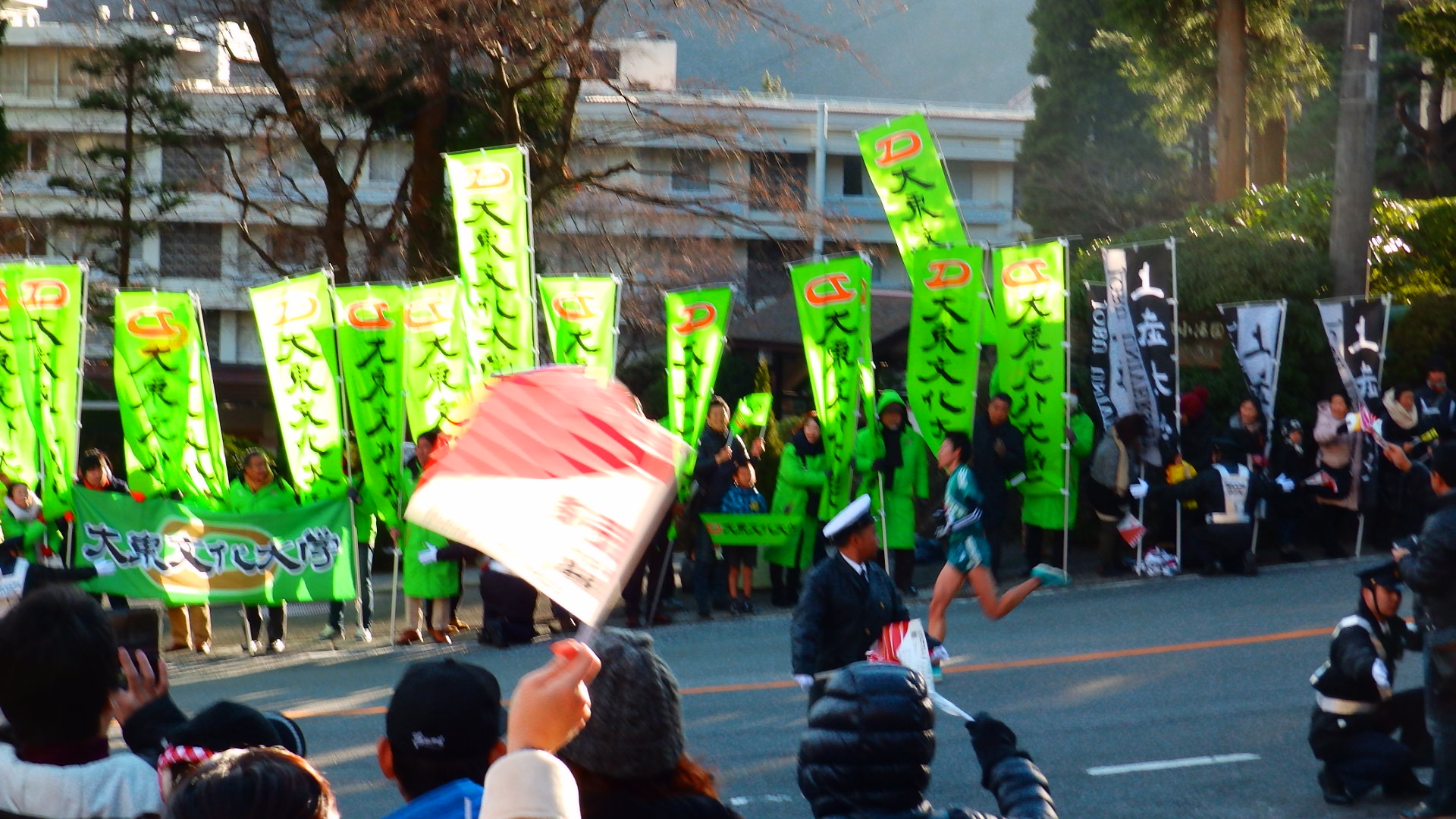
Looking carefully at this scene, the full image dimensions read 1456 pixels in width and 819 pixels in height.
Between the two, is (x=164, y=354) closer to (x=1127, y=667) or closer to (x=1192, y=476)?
(x=1127, y=667)

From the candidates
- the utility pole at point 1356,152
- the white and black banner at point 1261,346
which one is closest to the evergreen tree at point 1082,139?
the utility pole at point 1356,152

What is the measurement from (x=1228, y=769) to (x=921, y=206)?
7.57m

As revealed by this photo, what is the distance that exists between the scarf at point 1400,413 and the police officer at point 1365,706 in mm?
8607

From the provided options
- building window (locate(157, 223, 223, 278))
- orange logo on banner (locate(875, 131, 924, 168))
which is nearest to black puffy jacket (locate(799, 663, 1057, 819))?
orange logo on banner (locate(875, 131, 924, 168))

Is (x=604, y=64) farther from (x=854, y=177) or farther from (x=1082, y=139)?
(x=854, y=177)

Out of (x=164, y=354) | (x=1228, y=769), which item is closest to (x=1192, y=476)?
(x=1228, y=769)

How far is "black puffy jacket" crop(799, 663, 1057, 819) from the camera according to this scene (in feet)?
9.64

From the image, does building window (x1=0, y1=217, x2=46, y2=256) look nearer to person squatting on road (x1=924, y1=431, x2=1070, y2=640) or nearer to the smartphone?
the smartphone

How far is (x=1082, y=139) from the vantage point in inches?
1325

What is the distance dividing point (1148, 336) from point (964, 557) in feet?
17.9

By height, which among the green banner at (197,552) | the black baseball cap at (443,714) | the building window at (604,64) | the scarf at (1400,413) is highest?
the building window at (604,64)

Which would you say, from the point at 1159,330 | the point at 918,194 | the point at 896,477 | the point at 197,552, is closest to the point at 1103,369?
the point at 1159,330

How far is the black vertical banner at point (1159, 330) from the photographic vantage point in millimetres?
14227

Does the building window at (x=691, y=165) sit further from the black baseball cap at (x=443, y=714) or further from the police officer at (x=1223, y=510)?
the black baseball cap at (x=443, y=714)
